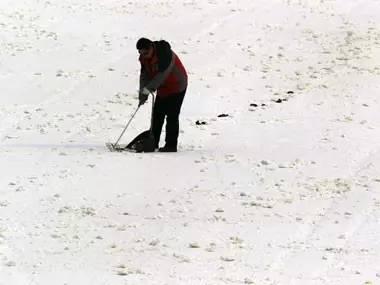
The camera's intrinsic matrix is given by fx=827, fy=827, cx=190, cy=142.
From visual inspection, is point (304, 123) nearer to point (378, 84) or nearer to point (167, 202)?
point (378, 84)

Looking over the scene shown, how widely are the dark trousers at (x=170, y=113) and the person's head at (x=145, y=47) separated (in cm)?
70

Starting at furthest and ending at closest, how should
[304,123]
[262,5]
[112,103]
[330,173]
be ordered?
[262,5]
[112,103]
[304,123]
[330,173]

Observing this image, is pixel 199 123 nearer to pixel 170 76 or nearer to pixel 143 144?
pixel 143 144


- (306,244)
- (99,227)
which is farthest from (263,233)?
(99,227)

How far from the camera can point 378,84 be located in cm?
1368

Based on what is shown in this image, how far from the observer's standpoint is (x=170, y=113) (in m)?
9.59

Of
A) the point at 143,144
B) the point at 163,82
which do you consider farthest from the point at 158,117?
the point at 163,82

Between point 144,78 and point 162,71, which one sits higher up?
point 162,71

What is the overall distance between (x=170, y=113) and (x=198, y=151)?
55 cm

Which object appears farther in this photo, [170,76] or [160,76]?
[170,76]

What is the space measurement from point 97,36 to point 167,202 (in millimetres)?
9376

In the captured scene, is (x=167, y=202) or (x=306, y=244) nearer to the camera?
(x=306, y=244)

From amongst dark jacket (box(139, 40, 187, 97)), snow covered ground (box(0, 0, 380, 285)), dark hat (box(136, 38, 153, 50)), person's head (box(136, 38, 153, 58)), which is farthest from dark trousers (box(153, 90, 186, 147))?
dark hat (box(136, 38, 153, 50))

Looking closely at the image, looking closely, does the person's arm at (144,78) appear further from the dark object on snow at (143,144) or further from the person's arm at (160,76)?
the dark object on snow at (143,144)
